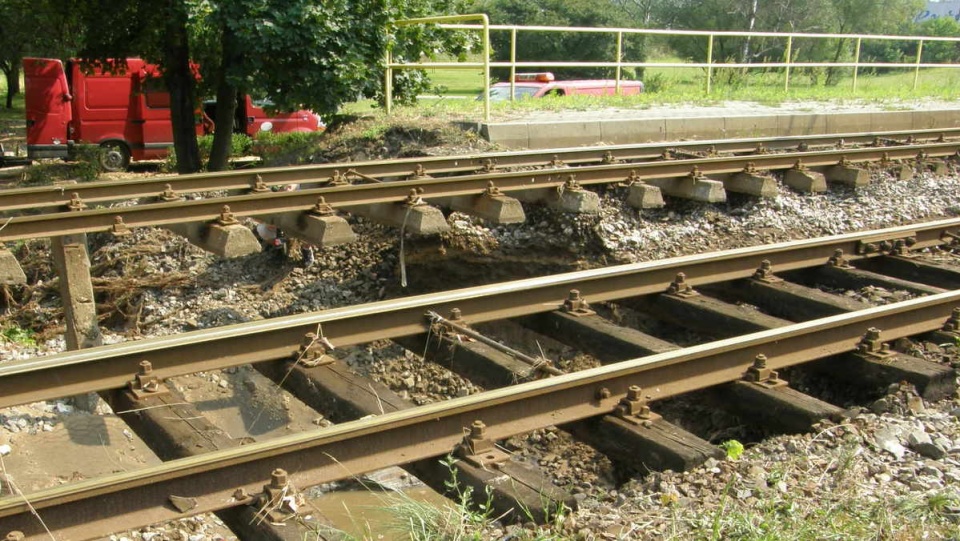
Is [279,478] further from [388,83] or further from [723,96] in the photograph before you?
[723,96]

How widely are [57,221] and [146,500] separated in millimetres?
4075

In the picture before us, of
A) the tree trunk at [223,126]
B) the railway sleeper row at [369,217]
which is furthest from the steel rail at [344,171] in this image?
the tree trunk at [223,126]

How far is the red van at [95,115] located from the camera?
1961 cm

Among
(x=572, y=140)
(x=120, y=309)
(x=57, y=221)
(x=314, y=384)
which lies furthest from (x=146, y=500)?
(x=572, y=140)

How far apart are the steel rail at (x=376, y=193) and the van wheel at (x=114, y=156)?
41.7ft

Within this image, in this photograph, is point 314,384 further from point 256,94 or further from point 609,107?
point 609,107

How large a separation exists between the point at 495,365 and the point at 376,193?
135 inches

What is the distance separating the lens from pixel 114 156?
1959 centimetres

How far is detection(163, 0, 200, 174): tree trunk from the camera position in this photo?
1412 centimetres

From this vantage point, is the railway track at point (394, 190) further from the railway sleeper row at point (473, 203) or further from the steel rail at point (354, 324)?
the steel rail at point (354, 324)

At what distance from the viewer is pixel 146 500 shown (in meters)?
3.58

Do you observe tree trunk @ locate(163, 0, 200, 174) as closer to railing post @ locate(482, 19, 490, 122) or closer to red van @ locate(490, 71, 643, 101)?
railing post @ locate(482, 19, 490, 122)

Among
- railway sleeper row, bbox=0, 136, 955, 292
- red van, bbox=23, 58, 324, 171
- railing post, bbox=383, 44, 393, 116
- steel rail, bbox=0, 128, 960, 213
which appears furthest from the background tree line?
railway sleeper row, bbox=0, 136, 955, 292

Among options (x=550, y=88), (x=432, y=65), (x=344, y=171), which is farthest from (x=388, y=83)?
(x=550, y=88)
